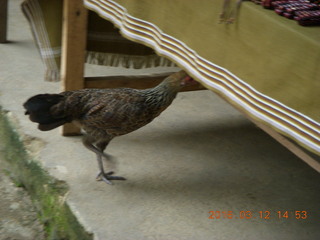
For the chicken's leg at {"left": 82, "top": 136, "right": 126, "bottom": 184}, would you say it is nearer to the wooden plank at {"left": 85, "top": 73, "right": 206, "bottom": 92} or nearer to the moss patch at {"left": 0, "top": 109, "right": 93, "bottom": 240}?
the moss patch at {"left": 0, "top": 109, "right": 93, "bottom": 240}

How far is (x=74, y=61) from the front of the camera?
4.23 meters

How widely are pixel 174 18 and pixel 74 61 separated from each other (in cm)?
127

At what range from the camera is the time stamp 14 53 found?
3627mm

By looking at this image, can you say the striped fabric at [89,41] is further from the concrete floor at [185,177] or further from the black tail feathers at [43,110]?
the black tail feathers at [43,110]

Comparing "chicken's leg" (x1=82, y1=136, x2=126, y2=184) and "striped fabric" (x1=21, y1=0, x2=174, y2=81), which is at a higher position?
"striped fabric" (x1=21, y1=0, x2=174, y2=81)

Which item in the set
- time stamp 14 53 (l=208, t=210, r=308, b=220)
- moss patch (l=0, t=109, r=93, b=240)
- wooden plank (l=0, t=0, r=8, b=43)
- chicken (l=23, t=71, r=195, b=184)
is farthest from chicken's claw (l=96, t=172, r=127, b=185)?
wooden plank (l=0, t=0, r=8, b=43)

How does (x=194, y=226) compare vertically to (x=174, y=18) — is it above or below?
below

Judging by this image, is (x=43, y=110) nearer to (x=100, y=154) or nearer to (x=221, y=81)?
(x=100, y=154)

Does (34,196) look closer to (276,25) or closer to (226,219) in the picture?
(226,219)

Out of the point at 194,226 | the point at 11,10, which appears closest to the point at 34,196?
the point at 194,226

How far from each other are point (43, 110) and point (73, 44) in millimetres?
683

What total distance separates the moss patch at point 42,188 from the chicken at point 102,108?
1.09ft

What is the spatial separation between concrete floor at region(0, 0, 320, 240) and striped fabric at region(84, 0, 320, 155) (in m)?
0.95

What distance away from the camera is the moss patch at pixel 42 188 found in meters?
3.60
